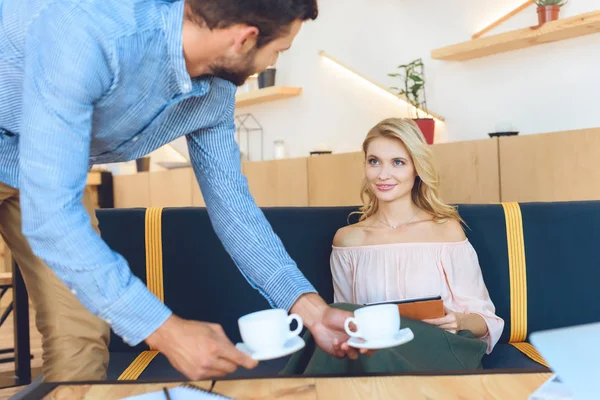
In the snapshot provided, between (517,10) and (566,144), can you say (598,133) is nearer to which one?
(566,144)

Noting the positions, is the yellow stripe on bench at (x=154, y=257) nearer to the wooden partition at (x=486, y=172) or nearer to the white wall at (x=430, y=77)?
the wooden partition at (x=486, y=172)

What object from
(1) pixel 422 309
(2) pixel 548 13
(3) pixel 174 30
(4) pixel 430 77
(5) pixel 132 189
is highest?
(2) pixel 548 13

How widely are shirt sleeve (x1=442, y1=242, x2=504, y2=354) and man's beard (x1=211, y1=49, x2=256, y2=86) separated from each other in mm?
1110

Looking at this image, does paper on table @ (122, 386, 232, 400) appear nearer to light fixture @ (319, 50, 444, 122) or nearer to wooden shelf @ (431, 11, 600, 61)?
wooden shelf @ (431, 11, 600, 61)

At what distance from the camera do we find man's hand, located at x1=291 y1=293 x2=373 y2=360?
4.26 feet

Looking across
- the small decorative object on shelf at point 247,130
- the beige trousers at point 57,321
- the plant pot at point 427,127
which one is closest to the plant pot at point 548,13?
the plant pot at point 427,127

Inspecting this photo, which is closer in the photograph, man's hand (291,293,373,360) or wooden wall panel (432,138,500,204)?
man's hand (291,293,373,360)

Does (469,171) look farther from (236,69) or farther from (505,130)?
(236,69)

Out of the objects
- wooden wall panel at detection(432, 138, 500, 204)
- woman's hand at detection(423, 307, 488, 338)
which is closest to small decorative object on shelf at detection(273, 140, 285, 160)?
Result: wooden wall panel at detection(432, 138, 500, 204)

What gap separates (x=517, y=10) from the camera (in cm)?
337

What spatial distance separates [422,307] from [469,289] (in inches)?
16.0

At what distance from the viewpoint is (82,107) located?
102cm

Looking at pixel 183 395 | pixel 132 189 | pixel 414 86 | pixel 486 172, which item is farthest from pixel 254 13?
pixel 132 189

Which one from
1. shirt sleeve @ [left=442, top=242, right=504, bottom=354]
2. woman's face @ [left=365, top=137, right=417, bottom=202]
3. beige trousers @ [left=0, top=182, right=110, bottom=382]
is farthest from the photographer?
woman's face @ [left=365, top=137, right=417, bottom=202]
